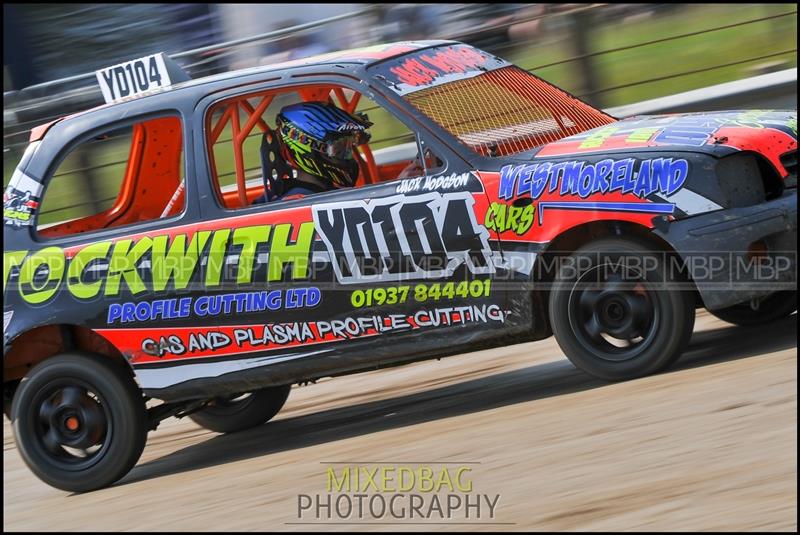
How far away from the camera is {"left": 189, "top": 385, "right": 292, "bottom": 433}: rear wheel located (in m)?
7.55

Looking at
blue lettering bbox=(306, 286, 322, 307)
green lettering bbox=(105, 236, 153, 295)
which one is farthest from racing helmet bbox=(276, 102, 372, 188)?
green lettering bbox=(105, 236, 153, 295)

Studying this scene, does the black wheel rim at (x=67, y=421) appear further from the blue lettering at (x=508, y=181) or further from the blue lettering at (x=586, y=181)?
the blue lettering at (x=586, y=181)

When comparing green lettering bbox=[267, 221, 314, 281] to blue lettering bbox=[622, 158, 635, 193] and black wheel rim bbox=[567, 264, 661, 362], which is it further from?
blue lettering bbox=[622, 158, 635, 193]

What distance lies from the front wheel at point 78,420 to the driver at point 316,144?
4.10 ft

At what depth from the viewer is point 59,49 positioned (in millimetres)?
14211

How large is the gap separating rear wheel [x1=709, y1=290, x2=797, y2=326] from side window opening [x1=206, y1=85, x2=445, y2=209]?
1941mm

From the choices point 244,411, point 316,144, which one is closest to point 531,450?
point 316,144

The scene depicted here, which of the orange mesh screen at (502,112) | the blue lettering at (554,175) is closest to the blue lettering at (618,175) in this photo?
the blue lettering at (554,175)

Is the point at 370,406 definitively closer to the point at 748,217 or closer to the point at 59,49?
the point at 748,217

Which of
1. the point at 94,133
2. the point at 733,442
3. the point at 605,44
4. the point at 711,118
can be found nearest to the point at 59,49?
the point at 605,44

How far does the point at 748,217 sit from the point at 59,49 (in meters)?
10.7

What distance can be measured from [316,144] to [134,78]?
119cm

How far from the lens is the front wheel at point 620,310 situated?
18.4 ft

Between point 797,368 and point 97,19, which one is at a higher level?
point 97,19
